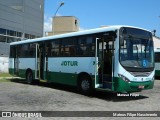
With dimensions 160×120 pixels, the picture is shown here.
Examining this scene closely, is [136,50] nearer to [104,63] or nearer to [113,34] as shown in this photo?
[113,34]

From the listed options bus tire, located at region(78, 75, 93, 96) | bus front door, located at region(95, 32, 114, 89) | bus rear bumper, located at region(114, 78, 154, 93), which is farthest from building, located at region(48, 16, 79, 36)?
bus rear bumper, located at region(114, 78, 154, 93)

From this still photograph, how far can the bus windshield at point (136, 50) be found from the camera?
45.6 ft

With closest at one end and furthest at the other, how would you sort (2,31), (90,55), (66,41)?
(90,55)
(66,41)
(2,31)

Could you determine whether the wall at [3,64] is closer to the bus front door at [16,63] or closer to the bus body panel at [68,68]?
the bus front door at [16,63]

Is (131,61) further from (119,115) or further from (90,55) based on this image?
(119,115)

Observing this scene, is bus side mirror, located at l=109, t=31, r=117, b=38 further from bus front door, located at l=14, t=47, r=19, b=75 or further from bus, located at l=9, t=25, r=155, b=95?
bus front door, located at l=14, t=47, r=19, b=75

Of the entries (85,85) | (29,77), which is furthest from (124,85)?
(29,77)

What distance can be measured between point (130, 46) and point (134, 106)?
2793 mm

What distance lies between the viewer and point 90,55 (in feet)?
50.9

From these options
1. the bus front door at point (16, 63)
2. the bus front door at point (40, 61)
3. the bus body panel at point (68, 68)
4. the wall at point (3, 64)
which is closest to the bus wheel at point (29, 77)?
the bus front door at point (40, 61)

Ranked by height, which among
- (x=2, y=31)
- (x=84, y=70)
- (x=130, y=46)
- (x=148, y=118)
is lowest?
(x=148, y=118)

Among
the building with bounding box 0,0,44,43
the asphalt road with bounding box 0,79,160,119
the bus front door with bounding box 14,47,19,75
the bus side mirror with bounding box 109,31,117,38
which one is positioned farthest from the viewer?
the building with bounding box 0,0,44,43

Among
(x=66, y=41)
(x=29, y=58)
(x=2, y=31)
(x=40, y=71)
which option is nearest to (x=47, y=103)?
(x=66, y=41)

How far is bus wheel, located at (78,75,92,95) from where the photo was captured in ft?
51.0
